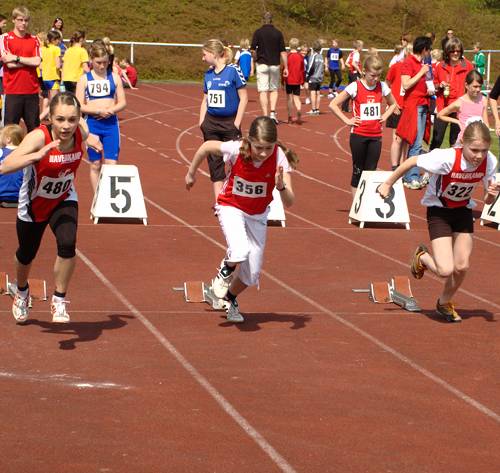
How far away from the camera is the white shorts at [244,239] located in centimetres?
951

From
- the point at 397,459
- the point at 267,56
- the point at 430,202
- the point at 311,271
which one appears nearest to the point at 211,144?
the point at 430,202

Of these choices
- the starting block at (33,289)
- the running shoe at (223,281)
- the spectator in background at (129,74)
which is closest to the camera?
the running shoe at (223,281)

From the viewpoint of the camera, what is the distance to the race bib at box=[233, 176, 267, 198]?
9.59m

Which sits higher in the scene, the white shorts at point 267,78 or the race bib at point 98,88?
the race bib at point 98,88

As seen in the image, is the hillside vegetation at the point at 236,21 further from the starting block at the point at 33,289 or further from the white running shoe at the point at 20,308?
the white running shoe at the point at 20,308

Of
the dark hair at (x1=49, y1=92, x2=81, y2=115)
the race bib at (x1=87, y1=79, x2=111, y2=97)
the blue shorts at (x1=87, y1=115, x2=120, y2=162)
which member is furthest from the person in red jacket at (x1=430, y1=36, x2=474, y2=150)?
the dark hair at (x1=49, y1=92, x2=81, y2=115)

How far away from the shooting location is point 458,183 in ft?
32.5

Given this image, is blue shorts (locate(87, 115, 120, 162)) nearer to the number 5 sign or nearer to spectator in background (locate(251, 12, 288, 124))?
the number 5 sign

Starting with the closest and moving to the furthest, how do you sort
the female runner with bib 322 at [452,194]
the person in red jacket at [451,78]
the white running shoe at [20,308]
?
the white running shoe at [20,308] → the female runner with bib 322 at [452,194] → the person in red jacket at [451,78]

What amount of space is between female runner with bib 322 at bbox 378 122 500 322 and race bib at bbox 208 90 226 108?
490 centimetres

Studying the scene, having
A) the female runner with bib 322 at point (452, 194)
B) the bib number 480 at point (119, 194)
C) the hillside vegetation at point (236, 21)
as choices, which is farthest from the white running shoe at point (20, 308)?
the hillside vegetation at point (236, 21)

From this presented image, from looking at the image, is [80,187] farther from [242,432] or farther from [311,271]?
[242,432]

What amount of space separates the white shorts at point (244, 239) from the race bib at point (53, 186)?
49.9 inches

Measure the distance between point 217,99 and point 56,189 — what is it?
5.99m
